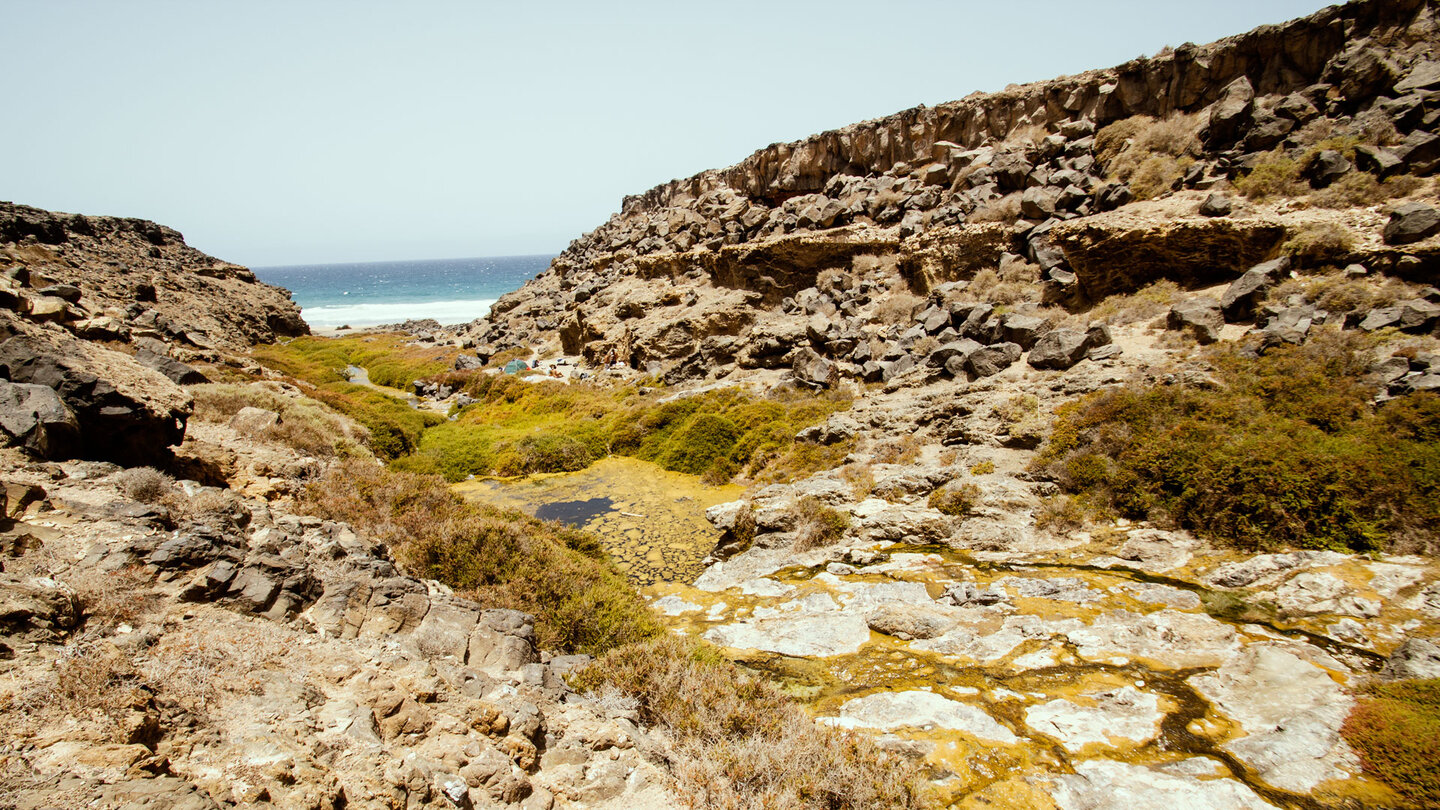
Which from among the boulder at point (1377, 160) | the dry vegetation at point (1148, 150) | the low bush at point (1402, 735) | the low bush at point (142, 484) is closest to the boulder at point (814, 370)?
the dry vegetation at point (1148, 150)

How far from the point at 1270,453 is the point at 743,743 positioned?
8.21 meters

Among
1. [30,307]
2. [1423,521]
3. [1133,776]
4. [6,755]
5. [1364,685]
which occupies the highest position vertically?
[30,307]

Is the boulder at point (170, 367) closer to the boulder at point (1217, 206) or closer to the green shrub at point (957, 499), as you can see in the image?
the green shrub at point (957, 499)

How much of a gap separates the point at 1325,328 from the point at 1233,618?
25.1 ft

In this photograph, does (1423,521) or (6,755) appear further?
(1423,521)

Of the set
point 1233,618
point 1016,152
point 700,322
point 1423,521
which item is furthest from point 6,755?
point 1016,152

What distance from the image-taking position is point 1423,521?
6566mm

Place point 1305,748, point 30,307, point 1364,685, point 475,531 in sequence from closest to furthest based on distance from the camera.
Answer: point 1305,748 < point 1364,685 < point 475,531 < point 30,307

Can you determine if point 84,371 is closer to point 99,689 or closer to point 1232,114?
point 99,689

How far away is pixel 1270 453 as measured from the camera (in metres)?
7.88

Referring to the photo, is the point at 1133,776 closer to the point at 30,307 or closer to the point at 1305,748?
the point at 1305,748

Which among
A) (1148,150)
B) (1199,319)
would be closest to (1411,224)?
(1199,319)

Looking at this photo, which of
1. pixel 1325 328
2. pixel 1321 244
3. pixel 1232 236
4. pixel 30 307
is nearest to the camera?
pixel 30 307

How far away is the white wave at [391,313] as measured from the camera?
8281 centimetres
